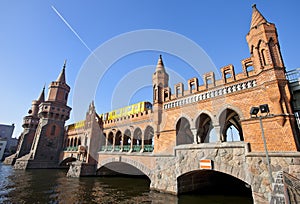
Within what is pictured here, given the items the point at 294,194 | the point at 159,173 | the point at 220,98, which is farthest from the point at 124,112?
the point at 294,194

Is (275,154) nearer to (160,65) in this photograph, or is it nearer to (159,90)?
(159,90)

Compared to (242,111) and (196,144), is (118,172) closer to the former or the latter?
(196,144)

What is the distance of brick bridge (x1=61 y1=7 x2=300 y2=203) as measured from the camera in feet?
29.3

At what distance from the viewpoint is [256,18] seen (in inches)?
448

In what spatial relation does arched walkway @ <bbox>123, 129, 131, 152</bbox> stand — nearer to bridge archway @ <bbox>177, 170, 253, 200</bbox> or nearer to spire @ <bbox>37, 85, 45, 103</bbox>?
bridge archway @ <bbox>177, 170, 253, 200</bbox>

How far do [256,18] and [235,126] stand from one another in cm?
1154

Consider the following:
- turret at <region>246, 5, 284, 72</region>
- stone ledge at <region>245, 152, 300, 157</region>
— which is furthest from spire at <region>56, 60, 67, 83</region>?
stone ledge at <region>245, 152, 300, 157</region>

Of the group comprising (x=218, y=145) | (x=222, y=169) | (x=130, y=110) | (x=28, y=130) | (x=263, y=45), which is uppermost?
(x=263, y=45)

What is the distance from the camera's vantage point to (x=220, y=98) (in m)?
12.1

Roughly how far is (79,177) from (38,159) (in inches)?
771

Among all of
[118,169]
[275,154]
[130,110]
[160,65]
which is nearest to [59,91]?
[130,110]

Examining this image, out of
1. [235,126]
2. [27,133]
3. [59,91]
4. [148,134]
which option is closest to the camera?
[235,126]

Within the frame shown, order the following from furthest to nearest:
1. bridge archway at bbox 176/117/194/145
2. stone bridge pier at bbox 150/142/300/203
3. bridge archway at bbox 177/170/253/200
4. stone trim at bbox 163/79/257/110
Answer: bridge archway at bbox 176/117/194/145
bridge archway at bbox 177/170/253/200
stone trim at bbox 163/79/257/110
stone bridge pier at bbox 150/142/300/203

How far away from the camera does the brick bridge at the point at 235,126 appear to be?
894cm
